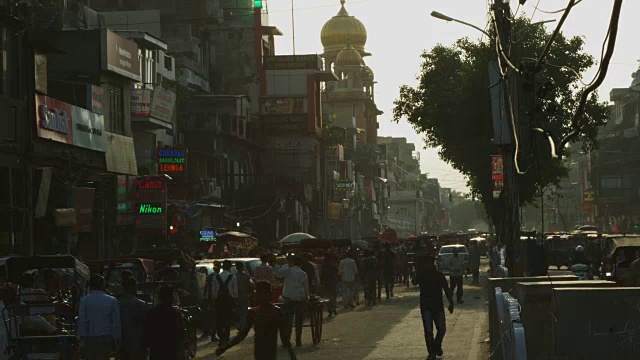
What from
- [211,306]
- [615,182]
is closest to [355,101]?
[615,182]

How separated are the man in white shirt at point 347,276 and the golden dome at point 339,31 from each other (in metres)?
116

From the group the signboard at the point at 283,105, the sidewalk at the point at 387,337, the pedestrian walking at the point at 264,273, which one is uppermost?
the signboard at the point at 283,105

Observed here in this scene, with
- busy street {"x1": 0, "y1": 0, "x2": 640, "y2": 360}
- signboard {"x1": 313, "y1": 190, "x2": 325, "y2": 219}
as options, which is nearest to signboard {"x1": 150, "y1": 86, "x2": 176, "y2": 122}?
busy street {"x1": 0, "y1": 0, "x2": 640, "y2": 360}

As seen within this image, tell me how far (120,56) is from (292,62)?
4376 cm

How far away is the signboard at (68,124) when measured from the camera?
125ft

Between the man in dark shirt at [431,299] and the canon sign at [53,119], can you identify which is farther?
the canon sign at [53,119]

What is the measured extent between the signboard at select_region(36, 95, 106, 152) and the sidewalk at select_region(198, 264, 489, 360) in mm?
10175

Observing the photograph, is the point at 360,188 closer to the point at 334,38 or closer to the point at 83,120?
the point at 334,38

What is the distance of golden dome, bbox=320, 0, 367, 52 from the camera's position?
504 feet

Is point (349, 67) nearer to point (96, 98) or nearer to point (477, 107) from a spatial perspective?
point (477, 107)

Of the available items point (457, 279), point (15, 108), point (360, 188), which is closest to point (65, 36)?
point (15, 108)

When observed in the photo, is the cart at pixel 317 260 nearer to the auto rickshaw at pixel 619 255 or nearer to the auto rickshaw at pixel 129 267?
the auto rickshaw at pixel 129 267

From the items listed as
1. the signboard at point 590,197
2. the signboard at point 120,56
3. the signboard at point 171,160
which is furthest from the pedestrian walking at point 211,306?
the signboard at point 590,197

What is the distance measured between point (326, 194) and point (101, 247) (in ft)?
185
